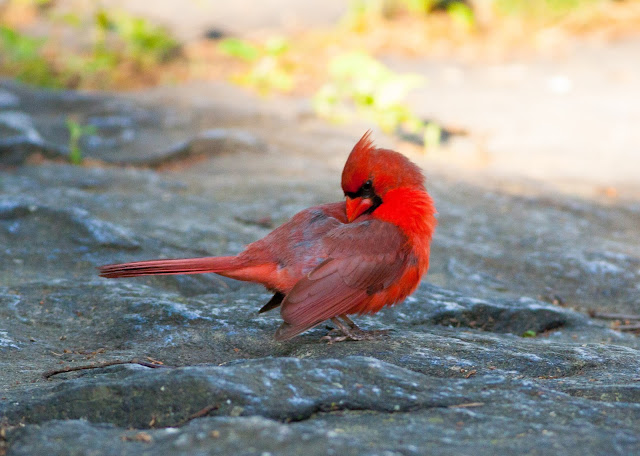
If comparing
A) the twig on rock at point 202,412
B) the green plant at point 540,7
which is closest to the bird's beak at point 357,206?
the twig on rock at point 202,412

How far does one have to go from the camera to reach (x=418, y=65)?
32.7ft

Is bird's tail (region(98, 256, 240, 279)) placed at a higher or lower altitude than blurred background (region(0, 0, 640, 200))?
lower

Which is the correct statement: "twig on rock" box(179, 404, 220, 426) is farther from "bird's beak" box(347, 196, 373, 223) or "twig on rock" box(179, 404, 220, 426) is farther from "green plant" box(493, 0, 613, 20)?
"green plant" box(493, 0, 613, 20)

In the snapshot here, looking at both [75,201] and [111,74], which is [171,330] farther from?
[111,74]

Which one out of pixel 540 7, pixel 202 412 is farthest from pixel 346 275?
pixel 540 7

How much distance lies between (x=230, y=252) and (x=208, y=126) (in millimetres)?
3392

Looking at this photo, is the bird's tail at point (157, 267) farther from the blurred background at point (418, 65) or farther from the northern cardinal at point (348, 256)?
the blurred background at point (418, 65)

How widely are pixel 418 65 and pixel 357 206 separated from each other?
7.35 m

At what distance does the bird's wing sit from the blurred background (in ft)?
10.6

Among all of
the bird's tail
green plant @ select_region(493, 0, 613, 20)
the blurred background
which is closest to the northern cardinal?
the bird's tail

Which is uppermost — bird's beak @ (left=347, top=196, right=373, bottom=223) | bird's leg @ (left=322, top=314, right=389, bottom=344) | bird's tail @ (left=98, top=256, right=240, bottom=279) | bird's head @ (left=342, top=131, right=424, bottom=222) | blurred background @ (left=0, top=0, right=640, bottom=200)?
blurred background @ (left=0, top=0, right=640, bottom=200)

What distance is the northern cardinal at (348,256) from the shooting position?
2.72m

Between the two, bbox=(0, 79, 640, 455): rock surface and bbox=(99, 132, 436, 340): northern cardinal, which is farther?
bbox=(99, 132, 436, 340): northern cardinal

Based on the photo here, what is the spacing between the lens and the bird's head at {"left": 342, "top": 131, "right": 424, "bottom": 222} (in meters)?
3.00
